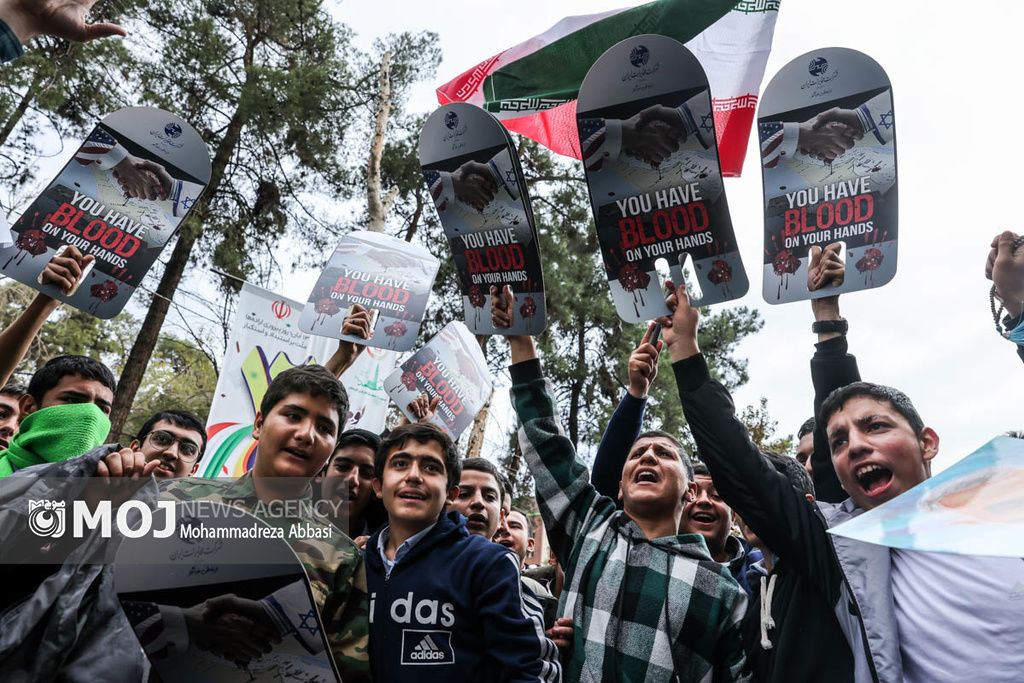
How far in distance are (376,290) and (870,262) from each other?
2.35 meters

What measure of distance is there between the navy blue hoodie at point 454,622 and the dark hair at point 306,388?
45cm

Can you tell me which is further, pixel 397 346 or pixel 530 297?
pixel 397 346

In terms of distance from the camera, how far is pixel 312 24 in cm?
1065

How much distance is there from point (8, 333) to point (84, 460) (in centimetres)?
77

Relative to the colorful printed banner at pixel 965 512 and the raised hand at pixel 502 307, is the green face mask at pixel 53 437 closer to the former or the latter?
the raised hand at pixel 502 307

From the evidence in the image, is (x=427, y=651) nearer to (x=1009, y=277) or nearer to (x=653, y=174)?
(x=653, y=174)

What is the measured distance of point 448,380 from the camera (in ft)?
14.3

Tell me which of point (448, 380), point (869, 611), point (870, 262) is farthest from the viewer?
point (448, 380)

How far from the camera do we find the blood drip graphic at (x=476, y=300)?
2.61 meters

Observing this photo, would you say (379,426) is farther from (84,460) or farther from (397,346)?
(84,460)

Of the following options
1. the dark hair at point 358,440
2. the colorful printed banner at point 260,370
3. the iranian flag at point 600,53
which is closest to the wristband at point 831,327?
the dark hair at point 358,440

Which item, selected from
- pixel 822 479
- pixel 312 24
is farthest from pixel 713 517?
pixel 312 24

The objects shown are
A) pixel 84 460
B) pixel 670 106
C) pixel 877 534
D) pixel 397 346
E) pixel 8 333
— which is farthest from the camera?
pixel 397 346

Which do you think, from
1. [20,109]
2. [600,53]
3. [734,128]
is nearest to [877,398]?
[734,128]
